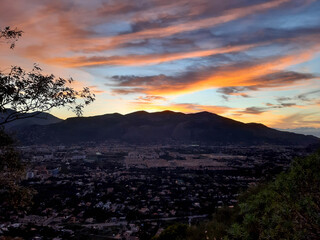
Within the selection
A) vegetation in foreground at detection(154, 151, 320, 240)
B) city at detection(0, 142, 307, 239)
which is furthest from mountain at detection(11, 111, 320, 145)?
vegetation in foreground at detection(154, 151, 320, 240)

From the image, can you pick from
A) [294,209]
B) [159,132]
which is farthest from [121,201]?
[159,132]

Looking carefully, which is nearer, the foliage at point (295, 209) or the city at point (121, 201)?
the foliage at point (295, 209)

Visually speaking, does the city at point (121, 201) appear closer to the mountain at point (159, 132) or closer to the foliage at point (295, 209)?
the foliage at point (295, 209)

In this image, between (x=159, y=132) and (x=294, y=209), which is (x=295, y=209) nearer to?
(x=294, y=209)

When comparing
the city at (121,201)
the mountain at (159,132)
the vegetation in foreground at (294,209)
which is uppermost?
the mountain at (159,132)

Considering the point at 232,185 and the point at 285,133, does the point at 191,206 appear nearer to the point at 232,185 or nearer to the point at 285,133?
the point at 232,185

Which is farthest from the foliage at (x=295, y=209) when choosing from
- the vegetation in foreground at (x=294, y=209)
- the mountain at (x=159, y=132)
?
the mountain at (x=159, y=132)

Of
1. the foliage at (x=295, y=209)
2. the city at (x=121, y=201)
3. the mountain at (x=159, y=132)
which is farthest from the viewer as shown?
the mountain at (x=159, y=132)

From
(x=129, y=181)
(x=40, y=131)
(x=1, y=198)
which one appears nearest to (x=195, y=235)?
(x=1, y=198)
